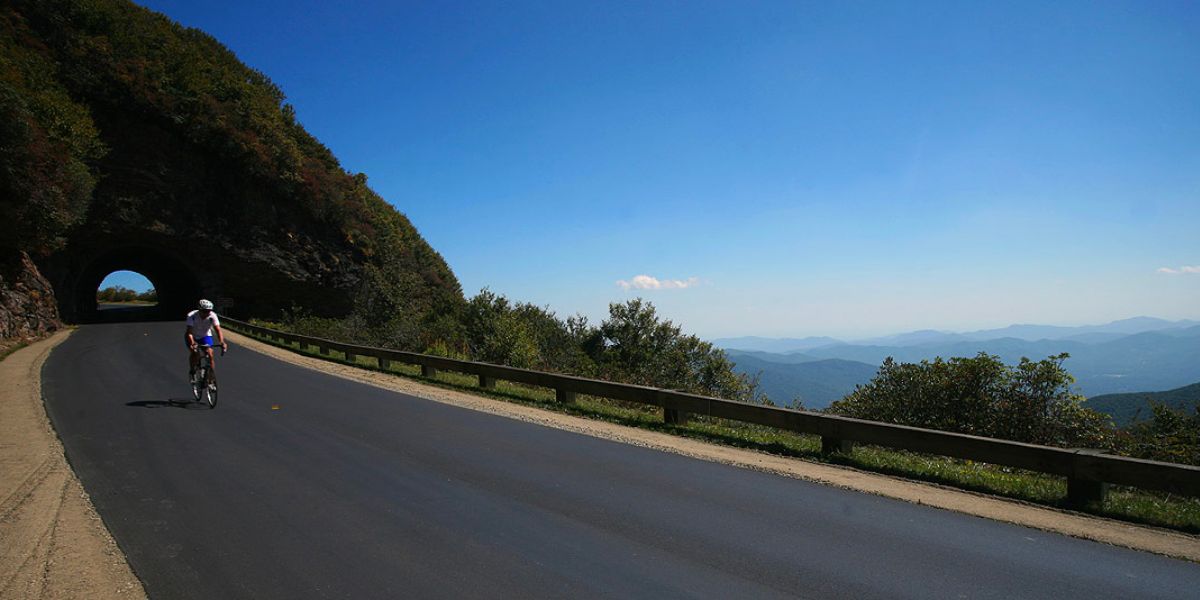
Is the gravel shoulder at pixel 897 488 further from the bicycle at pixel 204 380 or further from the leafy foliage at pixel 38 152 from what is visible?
the leafy foliage at pixel 38 152

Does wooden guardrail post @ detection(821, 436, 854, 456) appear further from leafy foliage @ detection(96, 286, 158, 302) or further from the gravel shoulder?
leafy foliage @ detection(96, 286, 158, 302)

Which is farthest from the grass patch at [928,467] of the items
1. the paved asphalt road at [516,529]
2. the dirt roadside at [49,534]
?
the dirt roadside at [49,534]

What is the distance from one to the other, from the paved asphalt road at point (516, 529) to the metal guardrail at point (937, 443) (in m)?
1.35

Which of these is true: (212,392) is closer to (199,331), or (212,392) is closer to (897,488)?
(199,331)

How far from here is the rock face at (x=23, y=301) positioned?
21.8m

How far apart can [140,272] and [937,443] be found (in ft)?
185

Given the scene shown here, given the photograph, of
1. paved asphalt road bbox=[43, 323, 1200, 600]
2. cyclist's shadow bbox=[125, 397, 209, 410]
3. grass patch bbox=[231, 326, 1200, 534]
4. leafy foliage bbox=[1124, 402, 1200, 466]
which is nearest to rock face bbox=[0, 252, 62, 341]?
cyclist's shadow bbox=[125, 397, 209, 410]

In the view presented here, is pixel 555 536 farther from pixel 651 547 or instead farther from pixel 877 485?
pixel 877 485

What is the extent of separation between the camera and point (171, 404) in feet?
35.0

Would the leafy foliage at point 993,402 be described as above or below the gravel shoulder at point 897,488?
above

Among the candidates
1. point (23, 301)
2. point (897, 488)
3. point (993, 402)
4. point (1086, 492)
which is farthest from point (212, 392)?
point (23, 301)

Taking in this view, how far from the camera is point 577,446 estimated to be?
27.4ft

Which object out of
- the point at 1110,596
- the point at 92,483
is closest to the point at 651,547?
the point at 1110,596

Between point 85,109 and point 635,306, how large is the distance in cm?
3152
